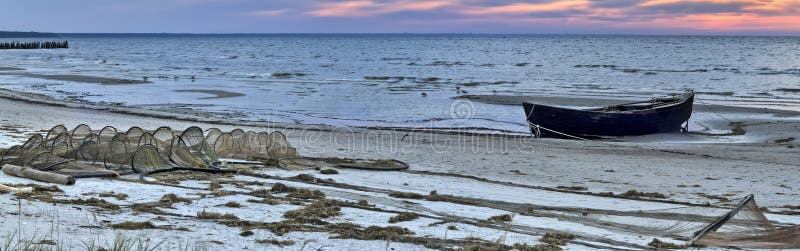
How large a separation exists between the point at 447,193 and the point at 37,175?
16.5 ft

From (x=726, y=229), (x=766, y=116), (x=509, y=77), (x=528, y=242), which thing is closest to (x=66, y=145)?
(x=528, y=242)

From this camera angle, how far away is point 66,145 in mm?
11617

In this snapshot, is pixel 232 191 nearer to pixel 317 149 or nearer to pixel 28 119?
pixel 317 149

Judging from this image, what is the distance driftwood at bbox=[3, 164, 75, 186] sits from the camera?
9453mm

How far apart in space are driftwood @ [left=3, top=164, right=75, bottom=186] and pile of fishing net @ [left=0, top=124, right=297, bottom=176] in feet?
0.79

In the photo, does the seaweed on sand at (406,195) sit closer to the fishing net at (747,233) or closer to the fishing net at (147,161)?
the fishing net at (147,161)

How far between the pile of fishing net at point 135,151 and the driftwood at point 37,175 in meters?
0.24

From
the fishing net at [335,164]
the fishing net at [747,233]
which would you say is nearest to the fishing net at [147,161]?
the fishing net at [335,164]

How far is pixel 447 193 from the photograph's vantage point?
10383 mm

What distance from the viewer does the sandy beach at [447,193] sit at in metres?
7.29

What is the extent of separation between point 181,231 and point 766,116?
70.7ft

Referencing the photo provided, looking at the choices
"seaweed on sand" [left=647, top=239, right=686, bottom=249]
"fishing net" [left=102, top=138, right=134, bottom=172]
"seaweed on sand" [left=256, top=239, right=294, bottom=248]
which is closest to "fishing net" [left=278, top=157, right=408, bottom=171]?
"fishing net" [left=102, top=138, right=134, bottom=172]

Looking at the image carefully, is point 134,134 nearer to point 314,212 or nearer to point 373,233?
point 314,212

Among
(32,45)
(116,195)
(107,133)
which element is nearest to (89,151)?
(107,133)
